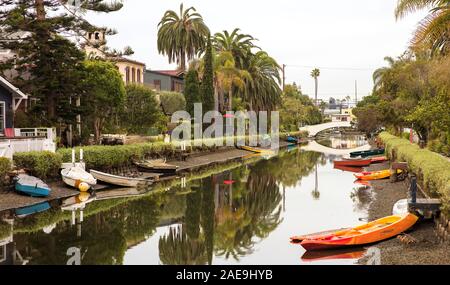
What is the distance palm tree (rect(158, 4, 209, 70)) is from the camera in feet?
213

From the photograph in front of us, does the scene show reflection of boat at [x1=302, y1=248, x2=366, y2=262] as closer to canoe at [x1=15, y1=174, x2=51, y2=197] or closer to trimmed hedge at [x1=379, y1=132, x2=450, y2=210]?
trimmed hedge at [x1=379, y1=132, x2=450, y2=210]

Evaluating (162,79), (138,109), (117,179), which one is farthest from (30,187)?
(162,79)

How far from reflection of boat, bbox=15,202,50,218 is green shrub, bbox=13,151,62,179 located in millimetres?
2458

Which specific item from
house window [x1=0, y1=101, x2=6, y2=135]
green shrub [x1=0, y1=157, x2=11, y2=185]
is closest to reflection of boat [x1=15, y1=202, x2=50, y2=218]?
green shrub [x1=0, y1=157, x2=11, y2=185]

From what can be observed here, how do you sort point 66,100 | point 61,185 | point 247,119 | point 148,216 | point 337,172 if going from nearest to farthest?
point 148,216 < point 61,185 < point 66,100 < point 337,172 < point 247,119

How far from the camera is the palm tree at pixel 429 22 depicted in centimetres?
1603

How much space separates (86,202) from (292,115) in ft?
261

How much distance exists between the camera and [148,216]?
67.4 feet

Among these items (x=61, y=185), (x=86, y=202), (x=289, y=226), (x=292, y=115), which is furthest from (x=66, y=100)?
(x=292, y=115)

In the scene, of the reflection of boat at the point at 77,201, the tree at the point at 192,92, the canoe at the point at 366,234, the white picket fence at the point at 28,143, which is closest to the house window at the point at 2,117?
the white picket fence at the point at 28,143

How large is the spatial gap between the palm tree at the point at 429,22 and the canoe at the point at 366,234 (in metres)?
5.05

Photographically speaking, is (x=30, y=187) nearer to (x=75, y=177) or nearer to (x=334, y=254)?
(x=75, y=177)

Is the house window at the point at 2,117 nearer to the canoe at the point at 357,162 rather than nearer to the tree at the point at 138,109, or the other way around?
the tree at the point at 138,109

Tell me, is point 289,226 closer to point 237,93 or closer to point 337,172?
point 337,172
